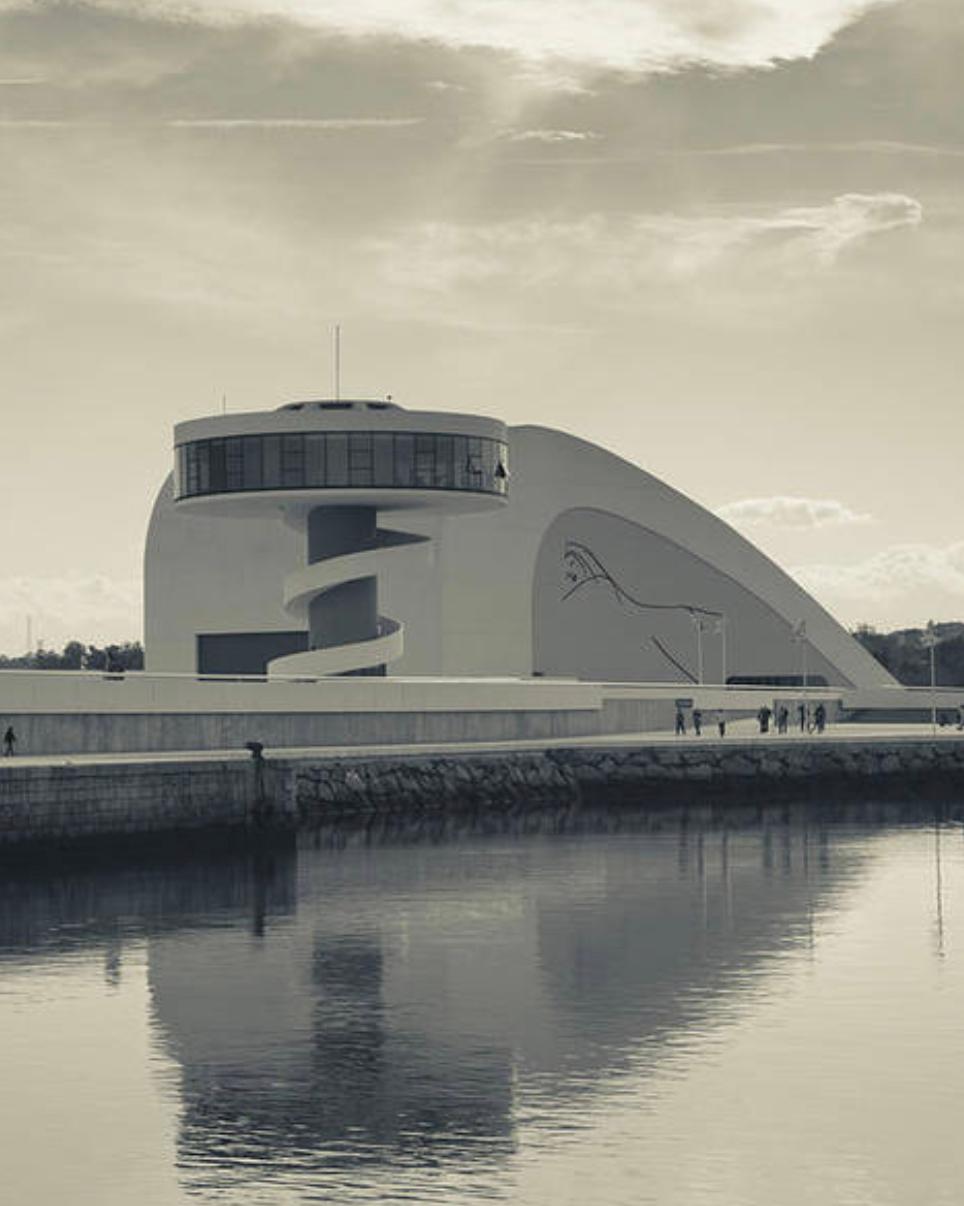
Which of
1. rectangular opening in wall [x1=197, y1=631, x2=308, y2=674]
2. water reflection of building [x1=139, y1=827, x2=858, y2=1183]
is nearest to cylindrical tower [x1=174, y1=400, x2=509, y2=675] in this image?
water reflection of building [x1=139, y1=827, x2=858, y2=1183]

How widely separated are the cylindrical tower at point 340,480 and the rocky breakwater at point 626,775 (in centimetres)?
1375

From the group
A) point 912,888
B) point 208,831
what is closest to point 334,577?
point 208,831

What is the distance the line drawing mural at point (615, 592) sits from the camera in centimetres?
14400

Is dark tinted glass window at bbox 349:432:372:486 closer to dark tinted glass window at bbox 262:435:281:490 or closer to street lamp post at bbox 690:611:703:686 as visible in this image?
dark tinted glass window at bbox 262:435:281:490

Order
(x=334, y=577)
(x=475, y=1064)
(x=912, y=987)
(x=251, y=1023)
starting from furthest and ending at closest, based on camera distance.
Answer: (x=334, y=577) → (x=912, y=987) → (x=251, y=1023) → (x=475, y=1064)

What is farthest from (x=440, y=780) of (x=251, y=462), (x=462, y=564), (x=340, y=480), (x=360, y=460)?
(x=462, y=564)

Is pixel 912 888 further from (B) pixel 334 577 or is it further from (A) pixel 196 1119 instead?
(B) pixel 334 577

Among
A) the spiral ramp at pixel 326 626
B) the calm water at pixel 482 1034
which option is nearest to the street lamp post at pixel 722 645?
the spiral ramp at pixel 326 626

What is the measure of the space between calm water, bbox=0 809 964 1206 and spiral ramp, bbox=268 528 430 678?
117 feet

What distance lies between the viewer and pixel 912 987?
42375 millimetres

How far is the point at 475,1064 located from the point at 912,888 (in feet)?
84.3

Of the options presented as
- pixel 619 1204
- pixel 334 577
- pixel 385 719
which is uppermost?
pixel 334 577

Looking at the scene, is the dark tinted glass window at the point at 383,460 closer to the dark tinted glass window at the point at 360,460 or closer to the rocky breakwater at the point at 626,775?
the dark tinted glass window at the point at 360,460

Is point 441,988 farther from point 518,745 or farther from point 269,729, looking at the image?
point 518,745
